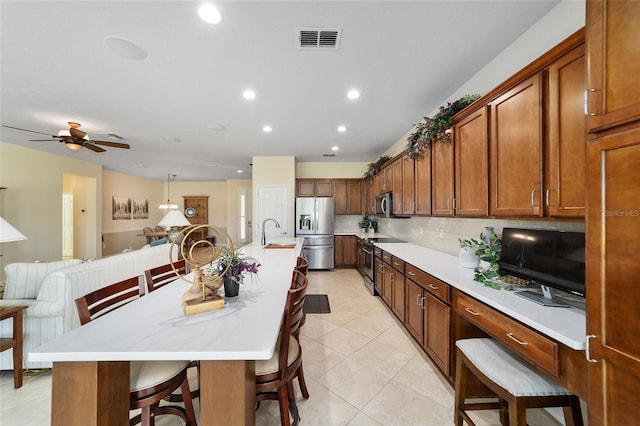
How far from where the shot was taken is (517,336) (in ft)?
4.11

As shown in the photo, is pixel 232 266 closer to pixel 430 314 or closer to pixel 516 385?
pixel 516 385

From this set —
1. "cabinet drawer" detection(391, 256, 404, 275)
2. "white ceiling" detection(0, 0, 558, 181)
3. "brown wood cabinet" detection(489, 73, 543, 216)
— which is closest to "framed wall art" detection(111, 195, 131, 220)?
"white ceiling" detection(0, 0, 558, 181)

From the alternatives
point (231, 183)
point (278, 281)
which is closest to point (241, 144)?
point (278, 281)

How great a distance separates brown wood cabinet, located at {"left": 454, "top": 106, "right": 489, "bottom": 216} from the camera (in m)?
1.87

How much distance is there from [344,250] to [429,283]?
381 cm

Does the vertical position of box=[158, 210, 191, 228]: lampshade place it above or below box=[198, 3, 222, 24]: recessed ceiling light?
below

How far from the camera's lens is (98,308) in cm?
134

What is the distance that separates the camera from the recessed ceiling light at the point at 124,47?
6.14 feet

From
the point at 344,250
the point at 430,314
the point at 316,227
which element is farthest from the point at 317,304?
the point at 344,250

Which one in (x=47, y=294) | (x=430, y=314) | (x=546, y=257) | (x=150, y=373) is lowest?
(x=430, y=314)

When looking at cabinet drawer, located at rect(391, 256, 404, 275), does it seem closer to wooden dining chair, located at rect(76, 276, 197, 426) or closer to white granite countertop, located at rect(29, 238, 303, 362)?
white granite countertop, located at rect(29, 238, 303, 362)

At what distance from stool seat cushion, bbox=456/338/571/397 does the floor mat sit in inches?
85.2

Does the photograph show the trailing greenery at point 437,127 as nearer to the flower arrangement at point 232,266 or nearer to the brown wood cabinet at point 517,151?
the brown wood cabinet at point 517,151

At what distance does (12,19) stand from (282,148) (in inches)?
143
